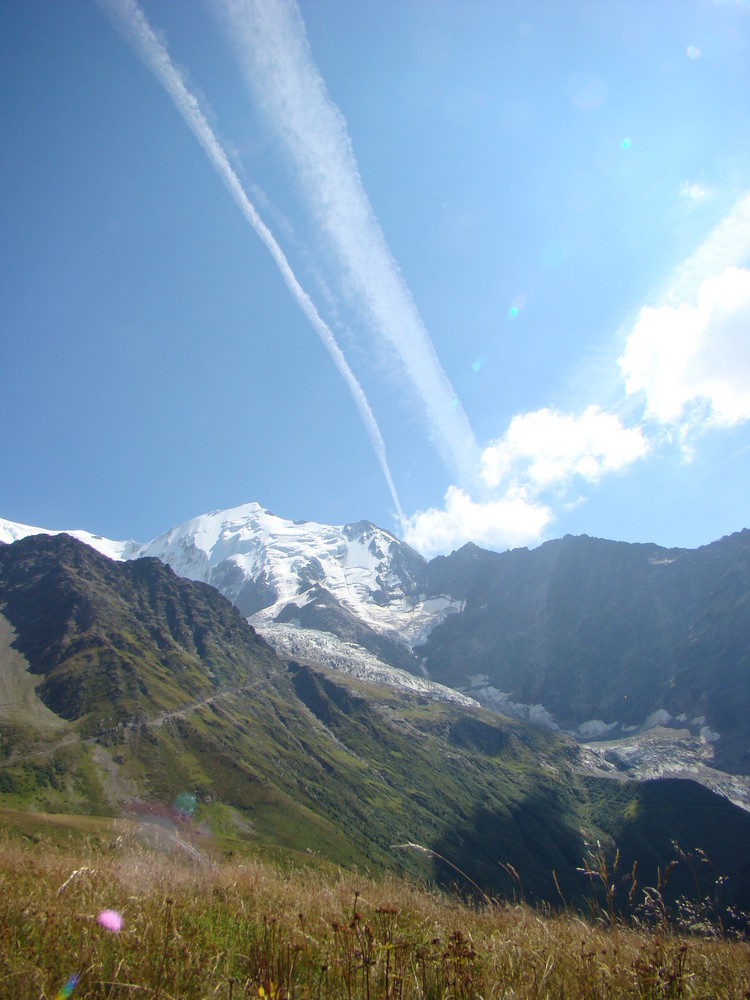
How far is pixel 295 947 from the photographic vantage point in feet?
15.1

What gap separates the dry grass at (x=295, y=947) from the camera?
4.30 metres

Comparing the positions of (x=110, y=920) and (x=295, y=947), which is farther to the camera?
(x=110, y=920)

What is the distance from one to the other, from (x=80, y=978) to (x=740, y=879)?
697ft

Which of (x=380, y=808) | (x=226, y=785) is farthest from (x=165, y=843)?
(x=380, y=808)

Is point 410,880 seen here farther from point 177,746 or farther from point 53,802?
point 177,746

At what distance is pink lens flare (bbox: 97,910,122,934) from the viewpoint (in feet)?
17.1

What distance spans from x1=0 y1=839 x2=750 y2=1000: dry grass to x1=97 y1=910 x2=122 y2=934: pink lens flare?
0.08m

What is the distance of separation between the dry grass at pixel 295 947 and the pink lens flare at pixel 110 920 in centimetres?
8

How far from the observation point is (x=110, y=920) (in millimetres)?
5457

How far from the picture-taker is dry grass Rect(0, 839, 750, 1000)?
14.1 ft

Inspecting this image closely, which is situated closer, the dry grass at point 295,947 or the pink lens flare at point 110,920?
the dry grass at point 295,947

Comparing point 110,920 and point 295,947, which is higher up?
point 295,947

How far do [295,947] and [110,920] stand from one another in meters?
2.22

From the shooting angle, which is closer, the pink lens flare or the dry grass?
the dry grass
